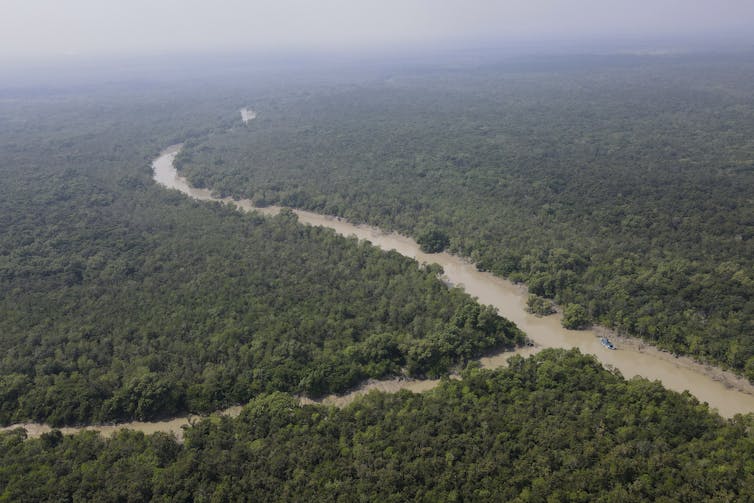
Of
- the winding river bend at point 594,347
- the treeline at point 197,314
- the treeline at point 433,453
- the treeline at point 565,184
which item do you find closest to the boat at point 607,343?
the winding river bend at point 594,347

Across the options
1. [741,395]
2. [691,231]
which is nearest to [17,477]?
[741,395]

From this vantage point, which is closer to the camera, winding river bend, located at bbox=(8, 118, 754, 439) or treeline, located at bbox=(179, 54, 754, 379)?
winding river bend, located at bbox=(8, 118, 754, 439)

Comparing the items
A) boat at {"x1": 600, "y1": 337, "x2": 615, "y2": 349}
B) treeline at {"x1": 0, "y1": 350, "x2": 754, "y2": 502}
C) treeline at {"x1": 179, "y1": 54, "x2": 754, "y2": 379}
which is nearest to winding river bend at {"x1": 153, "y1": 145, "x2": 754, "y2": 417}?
boat at {"x1": 600, "y1": 337, "x2": 615, "y2": 349}

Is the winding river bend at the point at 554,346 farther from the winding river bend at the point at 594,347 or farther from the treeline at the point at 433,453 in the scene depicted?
the treeline at the point at 433,453

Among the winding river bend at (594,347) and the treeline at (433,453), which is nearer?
the treeline at (433,453)

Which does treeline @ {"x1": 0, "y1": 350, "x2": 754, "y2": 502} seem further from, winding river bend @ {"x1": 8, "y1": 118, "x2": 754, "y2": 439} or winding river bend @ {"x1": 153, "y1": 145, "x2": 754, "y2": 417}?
winding river bend @ {"x1": 153, "y1": 145, "x2": 754, "y2": 417}

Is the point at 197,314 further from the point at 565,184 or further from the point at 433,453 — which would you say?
the point at 565,184

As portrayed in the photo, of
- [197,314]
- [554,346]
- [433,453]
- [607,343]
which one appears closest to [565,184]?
[607,343]
